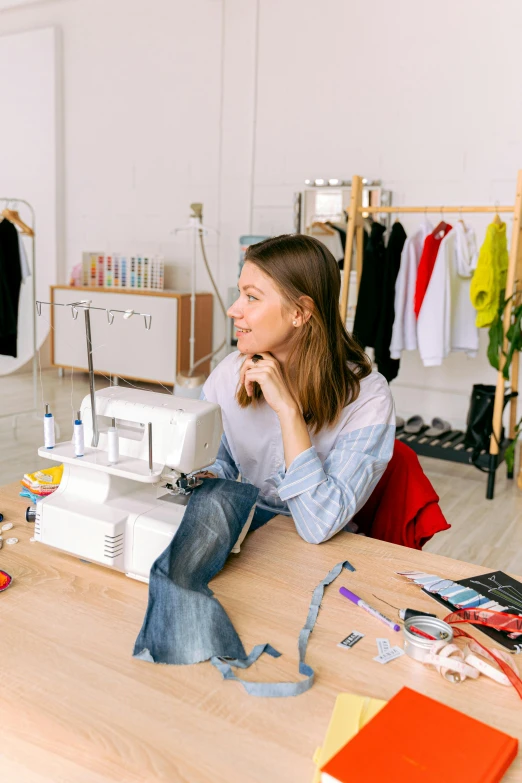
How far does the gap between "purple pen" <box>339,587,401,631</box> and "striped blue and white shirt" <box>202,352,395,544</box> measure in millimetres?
207

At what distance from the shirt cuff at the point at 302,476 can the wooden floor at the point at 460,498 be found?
931mm

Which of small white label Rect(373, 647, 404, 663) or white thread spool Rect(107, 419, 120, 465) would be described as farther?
white thread spool Rect(107, 419, 120, 465)

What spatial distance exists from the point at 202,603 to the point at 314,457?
45cm

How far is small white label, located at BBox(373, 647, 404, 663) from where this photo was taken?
3.07 ft

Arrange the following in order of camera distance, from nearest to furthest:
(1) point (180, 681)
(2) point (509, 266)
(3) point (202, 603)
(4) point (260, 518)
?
(1) point (180, 681), (3) point (202, 603), (4) point (260, 518), (2) point (509, 266)

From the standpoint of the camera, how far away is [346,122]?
5047 mm

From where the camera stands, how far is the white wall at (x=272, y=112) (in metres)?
4.56

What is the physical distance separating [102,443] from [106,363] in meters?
4.85

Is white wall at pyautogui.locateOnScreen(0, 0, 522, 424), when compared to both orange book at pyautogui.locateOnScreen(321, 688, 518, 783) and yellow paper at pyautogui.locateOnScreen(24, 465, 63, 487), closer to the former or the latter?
yellow paper at pyautogui.locateOnScreen(24, 465, 63, 487)

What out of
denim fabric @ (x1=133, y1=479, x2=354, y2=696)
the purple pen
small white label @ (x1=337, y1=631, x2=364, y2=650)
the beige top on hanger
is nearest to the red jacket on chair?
denim fabric @ (x1=133, y1=479, x2=354, y2=696)

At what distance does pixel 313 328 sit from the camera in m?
1.50

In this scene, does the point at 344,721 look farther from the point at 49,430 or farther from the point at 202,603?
the point at 49,430

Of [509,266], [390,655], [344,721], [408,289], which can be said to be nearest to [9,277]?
[408,289]

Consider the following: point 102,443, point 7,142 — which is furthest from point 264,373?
point 7,142
